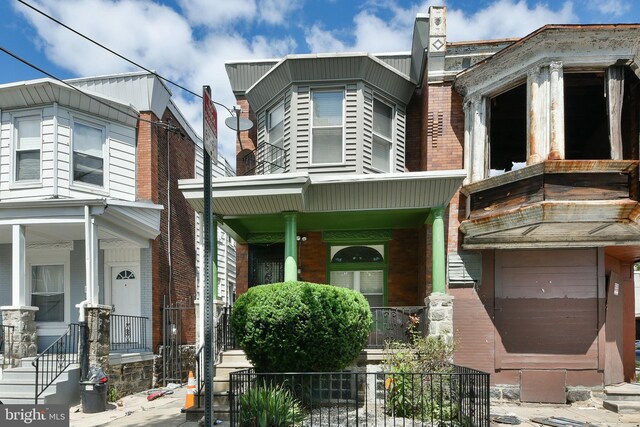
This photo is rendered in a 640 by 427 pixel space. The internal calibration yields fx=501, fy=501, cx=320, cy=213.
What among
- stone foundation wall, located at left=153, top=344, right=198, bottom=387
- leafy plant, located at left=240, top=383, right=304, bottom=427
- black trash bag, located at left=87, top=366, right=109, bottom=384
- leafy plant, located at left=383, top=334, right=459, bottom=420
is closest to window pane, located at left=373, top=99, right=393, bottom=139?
leafy plant, located at left=383, top=334, right=459, bottom=420

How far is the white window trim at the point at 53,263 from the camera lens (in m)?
12.5

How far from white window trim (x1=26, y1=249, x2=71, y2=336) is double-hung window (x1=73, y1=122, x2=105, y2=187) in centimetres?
201

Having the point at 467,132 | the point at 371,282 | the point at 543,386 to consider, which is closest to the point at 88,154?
the point at 371,282

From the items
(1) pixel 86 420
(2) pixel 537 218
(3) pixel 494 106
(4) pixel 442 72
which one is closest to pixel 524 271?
(2) pixel 537 218

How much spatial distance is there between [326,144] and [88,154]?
238 inches

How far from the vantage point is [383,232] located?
1160 cm

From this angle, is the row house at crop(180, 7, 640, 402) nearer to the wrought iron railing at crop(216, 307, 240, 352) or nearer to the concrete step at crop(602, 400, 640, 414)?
the concrete step at crop(602, 400, 640, 414)

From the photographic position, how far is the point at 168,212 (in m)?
13.9

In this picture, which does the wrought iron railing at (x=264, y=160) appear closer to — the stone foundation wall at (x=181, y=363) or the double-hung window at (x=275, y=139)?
the double-hung window at (x=275, y=139)

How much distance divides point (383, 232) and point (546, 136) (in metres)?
4.18

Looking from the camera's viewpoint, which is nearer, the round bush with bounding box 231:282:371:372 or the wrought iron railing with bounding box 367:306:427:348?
the round bush with bounding box 231:282:371:372

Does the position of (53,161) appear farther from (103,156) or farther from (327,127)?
(327,127)

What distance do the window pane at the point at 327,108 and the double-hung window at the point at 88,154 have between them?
18.3 ft

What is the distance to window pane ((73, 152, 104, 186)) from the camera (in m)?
12.2
